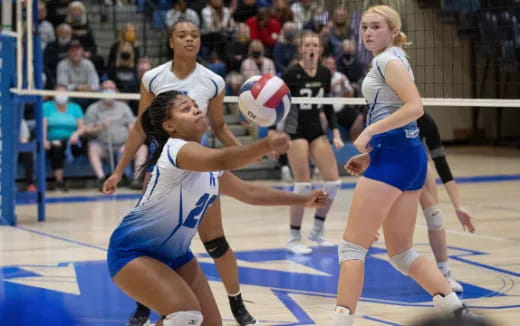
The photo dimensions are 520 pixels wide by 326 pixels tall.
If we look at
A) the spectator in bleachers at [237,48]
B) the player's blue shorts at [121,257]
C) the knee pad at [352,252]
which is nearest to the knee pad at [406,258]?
the knee pad at [352,252]

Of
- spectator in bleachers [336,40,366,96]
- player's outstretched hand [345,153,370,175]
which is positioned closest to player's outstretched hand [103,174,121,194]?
player's outstretched hand [345,153,370,175]

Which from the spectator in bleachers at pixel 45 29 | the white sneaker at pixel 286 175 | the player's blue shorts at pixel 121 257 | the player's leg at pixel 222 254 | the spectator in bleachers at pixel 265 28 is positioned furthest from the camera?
the spectator in bleachers at pixel 265 28

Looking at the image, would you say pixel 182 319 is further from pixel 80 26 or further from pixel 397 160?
pixel 80 26

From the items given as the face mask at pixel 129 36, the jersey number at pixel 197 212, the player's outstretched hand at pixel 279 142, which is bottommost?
the jersey number at pixel 197 212

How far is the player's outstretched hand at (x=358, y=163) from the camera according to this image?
15.7 ft

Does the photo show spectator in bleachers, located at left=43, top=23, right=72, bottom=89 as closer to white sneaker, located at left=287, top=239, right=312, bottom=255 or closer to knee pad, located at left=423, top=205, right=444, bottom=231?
white sneaker, located at left=287, top=239, right=312, bottom=255

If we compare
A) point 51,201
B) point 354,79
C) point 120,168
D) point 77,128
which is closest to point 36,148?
point 51,201

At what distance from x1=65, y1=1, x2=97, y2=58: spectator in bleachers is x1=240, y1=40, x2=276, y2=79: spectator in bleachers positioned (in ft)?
8.05

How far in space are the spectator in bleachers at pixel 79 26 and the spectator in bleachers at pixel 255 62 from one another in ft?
8.05

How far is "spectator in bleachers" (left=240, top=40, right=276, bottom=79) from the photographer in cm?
1297

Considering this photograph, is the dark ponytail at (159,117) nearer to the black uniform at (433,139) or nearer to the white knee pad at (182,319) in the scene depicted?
the white knee pad at (182,319)

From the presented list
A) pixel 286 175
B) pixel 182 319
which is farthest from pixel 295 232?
pixel 286 175

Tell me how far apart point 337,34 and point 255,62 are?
1.46 m

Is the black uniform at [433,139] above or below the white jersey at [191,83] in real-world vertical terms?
below
